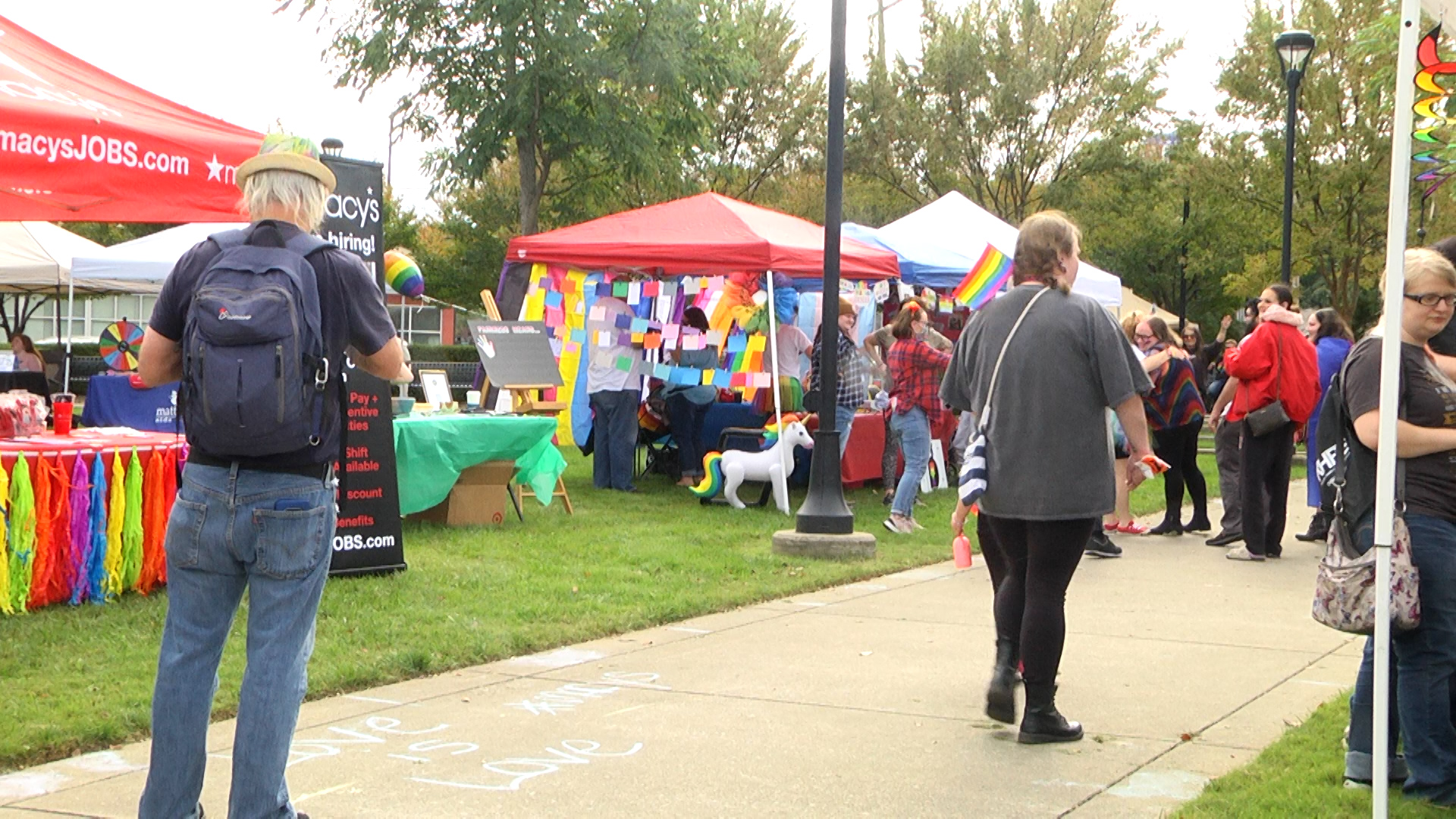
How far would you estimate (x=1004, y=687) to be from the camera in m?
5.47

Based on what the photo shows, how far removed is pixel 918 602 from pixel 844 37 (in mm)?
4039

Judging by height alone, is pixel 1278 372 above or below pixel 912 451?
above

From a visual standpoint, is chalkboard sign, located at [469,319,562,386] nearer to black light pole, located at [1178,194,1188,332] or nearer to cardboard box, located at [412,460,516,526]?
cardboard box, located at [412,460,516,526]

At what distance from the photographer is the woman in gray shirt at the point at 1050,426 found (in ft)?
16.8

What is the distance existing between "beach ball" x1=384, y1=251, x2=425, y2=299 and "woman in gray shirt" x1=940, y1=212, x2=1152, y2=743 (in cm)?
548

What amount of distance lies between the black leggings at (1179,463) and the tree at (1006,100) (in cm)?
2303

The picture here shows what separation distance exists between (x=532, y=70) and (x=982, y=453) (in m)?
26.1

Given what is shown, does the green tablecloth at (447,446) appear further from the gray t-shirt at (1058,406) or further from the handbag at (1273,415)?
the gray t-shirt at (1058,406)

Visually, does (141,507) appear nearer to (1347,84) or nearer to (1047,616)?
(1047,616)

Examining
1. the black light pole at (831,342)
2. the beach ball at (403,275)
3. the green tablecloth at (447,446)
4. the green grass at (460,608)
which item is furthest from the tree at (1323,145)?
the beach ball at (403,275)

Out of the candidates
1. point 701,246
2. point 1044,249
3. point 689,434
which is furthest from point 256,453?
point 689,434

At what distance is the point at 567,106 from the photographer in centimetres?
3122

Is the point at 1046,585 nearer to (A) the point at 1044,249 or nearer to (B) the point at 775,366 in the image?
(A) the point at 1044,249

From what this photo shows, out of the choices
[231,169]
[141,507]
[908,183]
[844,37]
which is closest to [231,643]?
[141,507]
